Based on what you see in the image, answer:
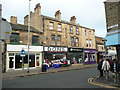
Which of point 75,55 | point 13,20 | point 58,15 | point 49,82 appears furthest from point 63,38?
point 49,82

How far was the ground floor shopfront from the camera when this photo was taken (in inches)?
1045

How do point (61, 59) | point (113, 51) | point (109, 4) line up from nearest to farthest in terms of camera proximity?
point (109, 4) → point (61, 59) → point (113, 51)

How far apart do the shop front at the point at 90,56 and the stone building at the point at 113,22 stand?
1706cm

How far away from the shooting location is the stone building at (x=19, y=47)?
52.9 ft

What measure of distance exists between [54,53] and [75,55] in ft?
18.9

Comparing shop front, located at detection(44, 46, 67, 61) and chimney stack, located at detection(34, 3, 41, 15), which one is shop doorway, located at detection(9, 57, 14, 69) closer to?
shop front, located at detection(44, 46, 67, 61)

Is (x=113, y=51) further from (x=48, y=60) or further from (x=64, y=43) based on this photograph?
(x=48, y=60)

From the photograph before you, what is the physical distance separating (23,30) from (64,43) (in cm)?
859

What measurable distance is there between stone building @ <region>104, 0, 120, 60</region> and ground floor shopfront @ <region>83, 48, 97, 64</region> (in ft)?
55.1

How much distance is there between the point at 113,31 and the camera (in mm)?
9203

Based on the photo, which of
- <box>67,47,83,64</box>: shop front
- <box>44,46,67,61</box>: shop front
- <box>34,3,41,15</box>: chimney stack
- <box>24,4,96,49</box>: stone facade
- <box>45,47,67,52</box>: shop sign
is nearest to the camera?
<box>44,46,67,61</box>: shop front

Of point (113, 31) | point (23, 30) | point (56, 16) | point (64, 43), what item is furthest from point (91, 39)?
point (113, 31)

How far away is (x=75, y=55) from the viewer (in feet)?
80.0

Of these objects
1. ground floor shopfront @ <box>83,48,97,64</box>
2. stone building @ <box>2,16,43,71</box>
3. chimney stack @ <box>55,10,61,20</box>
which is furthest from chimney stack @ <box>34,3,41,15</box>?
ground floor shopfront @ <box>83,48,97,64</box>
